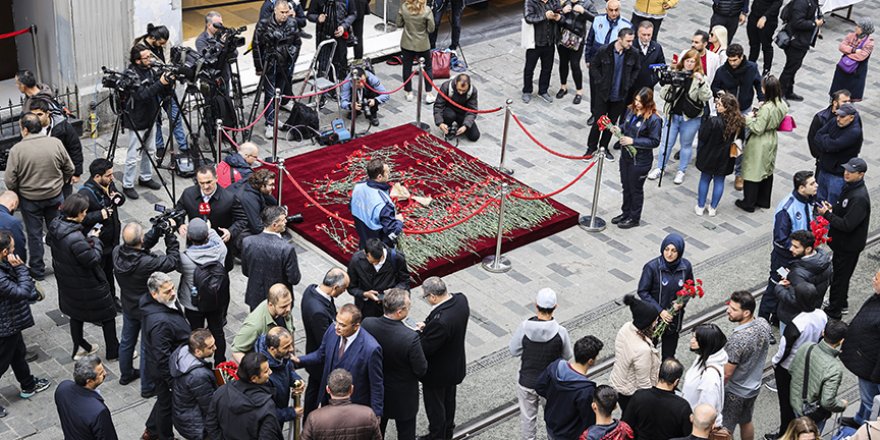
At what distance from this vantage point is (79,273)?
1030 centimetres

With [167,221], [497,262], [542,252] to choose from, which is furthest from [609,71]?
[167,221]

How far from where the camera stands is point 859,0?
69.2 ft

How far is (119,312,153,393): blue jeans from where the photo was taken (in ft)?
33.6

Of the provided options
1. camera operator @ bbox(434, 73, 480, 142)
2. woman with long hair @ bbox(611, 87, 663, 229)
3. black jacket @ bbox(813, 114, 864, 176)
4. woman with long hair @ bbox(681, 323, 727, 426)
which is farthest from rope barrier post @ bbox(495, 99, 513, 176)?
woman with long hair @ bbox(681, 323, 727, 426)

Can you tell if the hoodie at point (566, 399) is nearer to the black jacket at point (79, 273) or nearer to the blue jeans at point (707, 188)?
the black jacket at point (79, 273)

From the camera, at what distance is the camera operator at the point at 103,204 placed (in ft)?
35.2

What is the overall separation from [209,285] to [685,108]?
22.4 feet

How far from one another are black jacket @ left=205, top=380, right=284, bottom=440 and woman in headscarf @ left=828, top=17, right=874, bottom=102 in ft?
33.9

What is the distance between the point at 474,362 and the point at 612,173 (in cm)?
466

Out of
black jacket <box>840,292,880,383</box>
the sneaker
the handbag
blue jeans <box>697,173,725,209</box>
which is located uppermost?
the handbag

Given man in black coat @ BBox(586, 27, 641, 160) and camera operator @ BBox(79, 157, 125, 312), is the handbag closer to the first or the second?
man in black coat @ BBox(586, 27, 641, 160)

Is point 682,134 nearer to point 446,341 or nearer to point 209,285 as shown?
point 446,341

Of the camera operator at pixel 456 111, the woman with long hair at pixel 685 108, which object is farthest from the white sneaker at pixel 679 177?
the camera operator at pixel 456 111

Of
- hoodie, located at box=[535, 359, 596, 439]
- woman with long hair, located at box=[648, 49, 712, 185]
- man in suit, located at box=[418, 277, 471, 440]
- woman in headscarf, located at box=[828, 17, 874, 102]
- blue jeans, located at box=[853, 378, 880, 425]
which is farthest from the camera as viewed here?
woman in headscarf, located at box=[828, 17, 874, 102]
